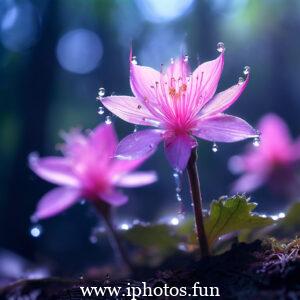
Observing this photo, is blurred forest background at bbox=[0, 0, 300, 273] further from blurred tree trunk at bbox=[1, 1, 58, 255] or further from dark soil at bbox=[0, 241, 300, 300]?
dark soil at bbox=[0, 241, 300, 300]

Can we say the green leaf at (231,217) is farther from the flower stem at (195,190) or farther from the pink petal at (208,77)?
the pink petal at (208,77)

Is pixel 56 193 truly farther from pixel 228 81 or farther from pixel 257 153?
pixel 228 81

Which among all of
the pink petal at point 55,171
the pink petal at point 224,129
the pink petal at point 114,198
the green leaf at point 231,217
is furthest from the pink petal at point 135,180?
the pink petal at point 224,129

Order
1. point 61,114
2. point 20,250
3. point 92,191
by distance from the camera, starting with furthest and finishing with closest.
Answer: point 61,114 < point 20,250 < point 92,191

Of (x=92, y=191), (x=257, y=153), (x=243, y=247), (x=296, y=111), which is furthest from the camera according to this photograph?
(x=296, y=111)

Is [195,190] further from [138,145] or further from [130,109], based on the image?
[130,109]

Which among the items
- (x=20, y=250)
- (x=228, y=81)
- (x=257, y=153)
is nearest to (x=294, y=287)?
(x=257, y=153)
